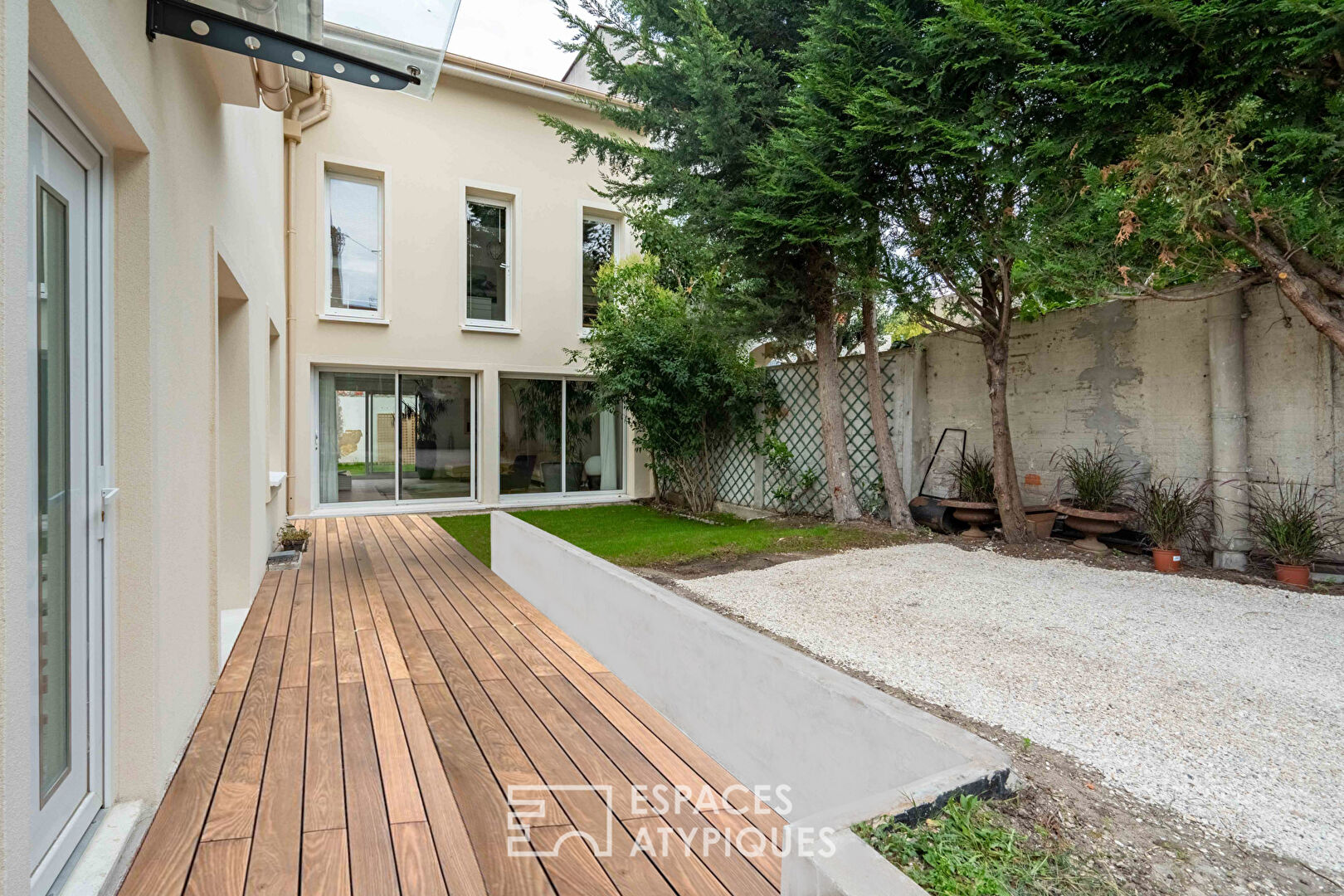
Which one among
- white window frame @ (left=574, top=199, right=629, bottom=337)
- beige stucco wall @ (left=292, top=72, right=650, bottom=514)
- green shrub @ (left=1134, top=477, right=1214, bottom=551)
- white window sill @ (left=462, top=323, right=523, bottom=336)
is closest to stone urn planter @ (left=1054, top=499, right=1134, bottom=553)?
green shrub @ (left=1134, top=477, right=1214, bottom=551)

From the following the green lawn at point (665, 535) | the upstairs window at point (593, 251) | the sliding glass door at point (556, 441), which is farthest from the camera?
the upstairs window at point (593, 251)

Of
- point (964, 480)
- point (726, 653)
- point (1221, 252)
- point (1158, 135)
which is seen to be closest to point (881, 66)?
point (1158, 135)

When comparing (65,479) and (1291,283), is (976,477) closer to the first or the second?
(1291,283)

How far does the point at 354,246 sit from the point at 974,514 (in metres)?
7.69

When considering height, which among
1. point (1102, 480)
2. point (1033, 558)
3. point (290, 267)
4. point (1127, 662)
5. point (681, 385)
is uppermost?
point (290, 267)

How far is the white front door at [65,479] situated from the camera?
1.48 meters

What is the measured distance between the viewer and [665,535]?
5.98m

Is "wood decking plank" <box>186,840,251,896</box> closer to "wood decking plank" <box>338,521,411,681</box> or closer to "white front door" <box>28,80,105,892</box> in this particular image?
"white front door" <box>28,80,105,892</box>

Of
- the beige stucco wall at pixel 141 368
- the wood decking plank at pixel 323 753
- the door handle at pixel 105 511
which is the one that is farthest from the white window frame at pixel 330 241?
the door handle at pixel 105 511

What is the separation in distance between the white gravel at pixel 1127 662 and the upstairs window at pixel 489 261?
20.7 feet

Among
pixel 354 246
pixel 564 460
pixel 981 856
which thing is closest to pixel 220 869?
pixel 981 856

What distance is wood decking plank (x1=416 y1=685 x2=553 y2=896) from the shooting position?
1.64 m

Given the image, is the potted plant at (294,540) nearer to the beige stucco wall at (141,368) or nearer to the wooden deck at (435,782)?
the wooden deck at (435,782)

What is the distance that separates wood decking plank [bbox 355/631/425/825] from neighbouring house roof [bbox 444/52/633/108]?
7607 millimetres
